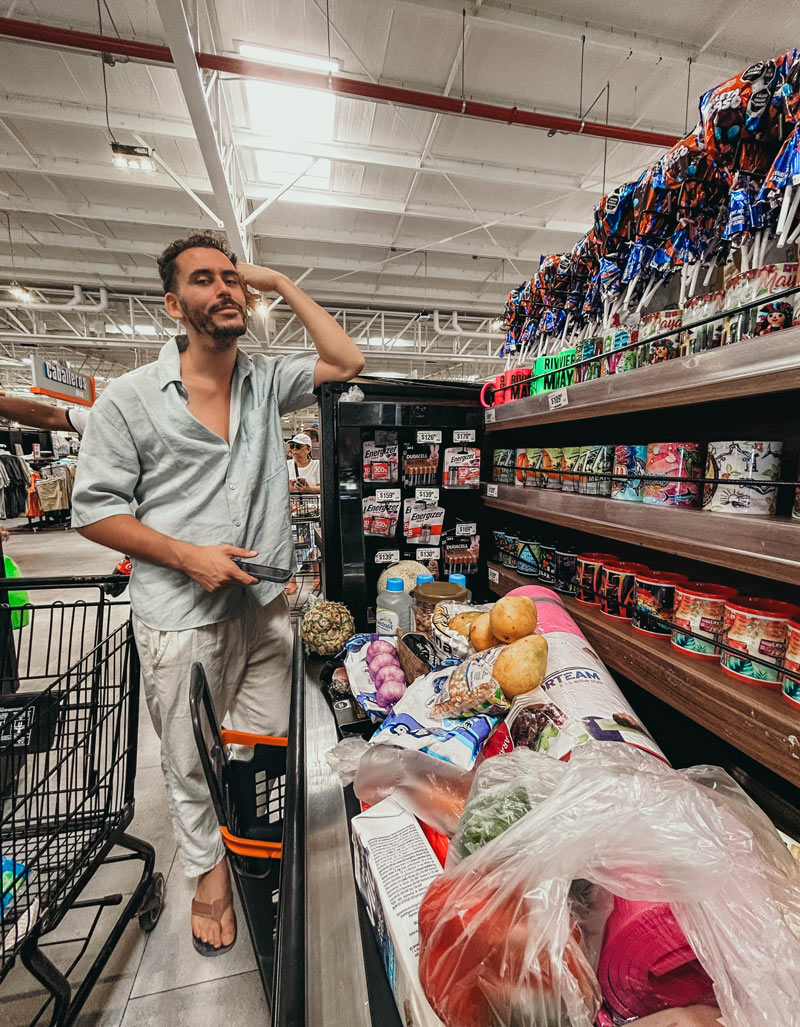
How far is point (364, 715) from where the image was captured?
121 cm

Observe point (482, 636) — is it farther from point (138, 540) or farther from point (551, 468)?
point (138, 540)

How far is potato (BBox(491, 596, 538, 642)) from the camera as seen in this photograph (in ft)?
3.46

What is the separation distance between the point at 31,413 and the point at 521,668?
1.90 metres

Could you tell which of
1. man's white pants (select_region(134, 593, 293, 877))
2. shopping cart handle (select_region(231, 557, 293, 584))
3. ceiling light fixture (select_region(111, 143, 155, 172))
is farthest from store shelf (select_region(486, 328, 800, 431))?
ceiling light fixture (select_region(111, 143, 155, 172))

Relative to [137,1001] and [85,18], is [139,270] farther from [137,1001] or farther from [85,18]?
Answer: [137,1001]

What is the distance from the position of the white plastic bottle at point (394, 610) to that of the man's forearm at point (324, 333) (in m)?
0.77

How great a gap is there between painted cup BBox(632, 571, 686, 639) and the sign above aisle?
4572mm

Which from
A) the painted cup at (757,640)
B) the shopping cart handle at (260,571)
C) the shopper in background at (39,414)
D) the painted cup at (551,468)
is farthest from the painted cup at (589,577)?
the shopper in background at (39,414)

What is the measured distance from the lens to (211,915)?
4.77 ft

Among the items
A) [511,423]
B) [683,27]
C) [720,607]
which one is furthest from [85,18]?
[720,607]

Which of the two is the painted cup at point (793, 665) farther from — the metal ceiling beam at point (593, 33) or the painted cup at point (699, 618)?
the metal ceiling beam at point (593, 33)

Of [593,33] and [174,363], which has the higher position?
[593,33]

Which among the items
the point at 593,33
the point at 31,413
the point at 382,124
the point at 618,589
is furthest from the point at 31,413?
the point at 382,124

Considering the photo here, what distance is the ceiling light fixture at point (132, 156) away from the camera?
4.09 metres
